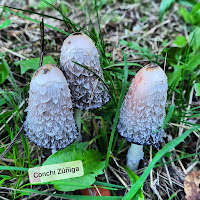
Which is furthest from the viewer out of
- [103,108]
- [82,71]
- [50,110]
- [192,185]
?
[103,108]

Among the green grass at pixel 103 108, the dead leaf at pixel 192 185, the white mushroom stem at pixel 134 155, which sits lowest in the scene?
the dead leaf at pixel 192 185

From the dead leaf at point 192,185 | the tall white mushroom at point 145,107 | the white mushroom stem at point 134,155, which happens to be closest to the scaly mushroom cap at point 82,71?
the tall white mushroom at point 145,107

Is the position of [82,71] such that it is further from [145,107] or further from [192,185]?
[192,185]

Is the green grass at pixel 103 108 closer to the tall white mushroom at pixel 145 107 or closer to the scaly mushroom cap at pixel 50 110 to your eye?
the tall white mushroom at pixel 145 107

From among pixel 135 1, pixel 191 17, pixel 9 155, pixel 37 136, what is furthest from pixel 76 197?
pixel 135 1

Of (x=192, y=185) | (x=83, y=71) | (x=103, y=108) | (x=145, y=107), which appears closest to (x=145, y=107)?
(x=145, y=107)

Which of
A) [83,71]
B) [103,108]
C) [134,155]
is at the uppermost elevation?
[83,71]

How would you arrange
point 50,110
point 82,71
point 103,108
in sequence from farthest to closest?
point 103,108
point 82,71
point 50,110

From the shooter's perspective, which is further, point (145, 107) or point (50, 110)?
point (145, 107)

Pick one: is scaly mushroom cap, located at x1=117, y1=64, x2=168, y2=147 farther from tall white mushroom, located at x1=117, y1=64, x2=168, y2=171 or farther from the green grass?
the green grass
